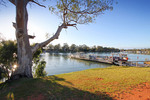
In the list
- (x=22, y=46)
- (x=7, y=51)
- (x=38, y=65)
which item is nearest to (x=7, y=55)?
(x=7, y=51)

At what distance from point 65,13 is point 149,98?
8.00 m

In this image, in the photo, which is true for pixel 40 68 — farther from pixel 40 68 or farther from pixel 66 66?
pixel 66 66

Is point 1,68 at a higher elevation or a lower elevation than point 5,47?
lower

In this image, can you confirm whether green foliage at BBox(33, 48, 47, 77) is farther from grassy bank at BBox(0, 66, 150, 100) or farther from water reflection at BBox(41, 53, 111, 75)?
water reflection at BBox(41, 53, 111, 75)

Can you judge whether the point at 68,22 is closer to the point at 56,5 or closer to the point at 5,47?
the point at 56,5

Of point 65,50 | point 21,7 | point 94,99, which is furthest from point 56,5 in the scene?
point 65,50

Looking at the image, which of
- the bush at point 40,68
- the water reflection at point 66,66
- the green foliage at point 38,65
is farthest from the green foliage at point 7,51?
the water reflection at point 66,66

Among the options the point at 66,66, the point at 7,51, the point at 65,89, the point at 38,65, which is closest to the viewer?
the point at 65,89

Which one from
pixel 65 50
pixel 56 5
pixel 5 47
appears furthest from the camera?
pixel 65 50

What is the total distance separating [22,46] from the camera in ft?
17.8

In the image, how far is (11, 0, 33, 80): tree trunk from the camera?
17.0ft

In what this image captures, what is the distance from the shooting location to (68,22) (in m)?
8.14

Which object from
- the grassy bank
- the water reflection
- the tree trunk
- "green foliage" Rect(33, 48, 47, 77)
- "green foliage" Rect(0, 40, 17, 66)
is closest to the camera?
the grassy bank

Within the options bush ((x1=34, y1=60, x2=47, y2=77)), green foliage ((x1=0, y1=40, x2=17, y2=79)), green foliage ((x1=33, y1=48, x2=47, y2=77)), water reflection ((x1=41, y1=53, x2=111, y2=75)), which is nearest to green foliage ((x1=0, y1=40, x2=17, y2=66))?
green foliage ((x1=0, y1=40, x2=17, y2=79))
